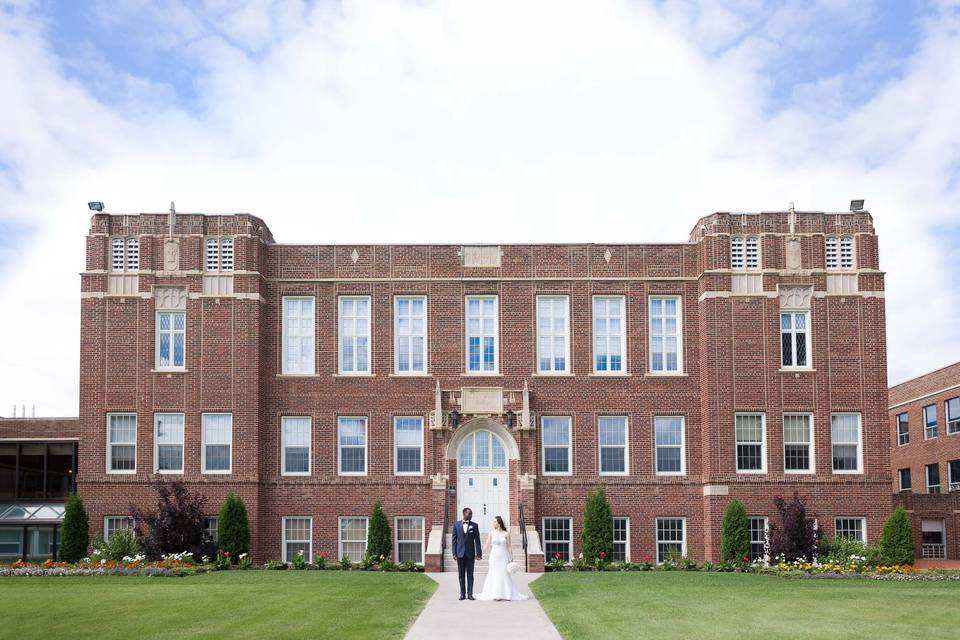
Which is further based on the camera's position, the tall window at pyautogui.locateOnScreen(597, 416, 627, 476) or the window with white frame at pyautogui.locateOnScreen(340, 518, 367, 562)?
the tall window at pyautogui.locateOnScreen(597, 416, 627, 476)

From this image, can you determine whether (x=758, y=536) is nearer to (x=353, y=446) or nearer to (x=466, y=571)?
(x=353, y=446)

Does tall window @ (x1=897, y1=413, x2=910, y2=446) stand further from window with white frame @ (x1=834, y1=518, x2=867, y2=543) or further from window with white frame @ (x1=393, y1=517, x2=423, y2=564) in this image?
window with white frame @ (x1=393, y1=517, x2=423, y2=564)

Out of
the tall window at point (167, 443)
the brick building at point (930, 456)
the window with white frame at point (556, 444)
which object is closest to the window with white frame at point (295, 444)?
the tall window at point (167, 443)

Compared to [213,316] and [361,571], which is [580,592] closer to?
[361,571]

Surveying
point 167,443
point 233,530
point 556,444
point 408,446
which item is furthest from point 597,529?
point 167,443

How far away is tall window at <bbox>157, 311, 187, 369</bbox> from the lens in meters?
36.2

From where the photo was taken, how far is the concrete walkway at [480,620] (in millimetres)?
17984

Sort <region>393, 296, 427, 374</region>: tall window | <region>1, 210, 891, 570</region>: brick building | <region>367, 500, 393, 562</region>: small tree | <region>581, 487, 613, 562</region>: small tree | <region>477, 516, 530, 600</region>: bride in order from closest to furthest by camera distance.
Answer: <region>477, 516, 530, 600</region>: bride, <region>581, 487, 613, 562</region>: small tree, <region>367, 500, 393, 562</region>: small tree, <region>1, 210, 891, 570</region>: brick building, <region>393, 296, 427, 374</region>: tall window

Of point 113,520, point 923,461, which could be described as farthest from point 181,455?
point 923,461

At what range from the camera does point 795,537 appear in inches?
1313

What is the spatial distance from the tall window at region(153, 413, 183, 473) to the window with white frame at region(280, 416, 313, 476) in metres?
3.08

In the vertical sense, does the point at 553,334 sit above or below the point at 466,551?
above

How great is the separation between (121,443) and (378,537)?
8.48m

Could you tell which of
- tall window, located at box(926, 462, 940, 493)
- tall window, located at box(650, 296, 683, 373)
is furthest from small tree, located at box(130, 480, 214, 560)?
tall window, located at box(926, 462, 940, 493)
